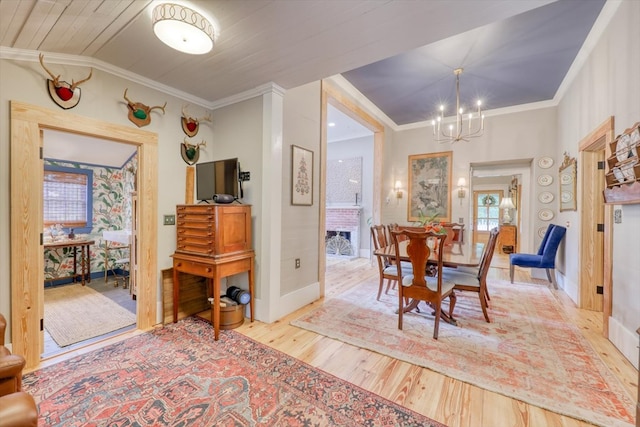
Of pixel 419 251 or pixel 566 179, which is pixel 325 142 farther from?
pixel 566 179

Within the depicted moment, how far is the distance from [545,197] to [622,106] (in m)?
2.81

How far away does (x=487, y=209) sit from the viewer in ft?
31.0

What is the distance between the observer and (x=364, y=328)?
267 centimetres

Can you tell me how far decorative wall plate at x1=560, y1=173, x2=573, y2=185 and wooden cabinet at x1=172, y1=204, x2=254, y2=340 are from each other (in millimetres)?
4466

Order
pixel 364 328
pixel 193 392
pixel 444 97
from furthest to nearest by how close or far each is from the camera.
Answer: pixel 444 97 < pixel 364 328 < pixel 193 392

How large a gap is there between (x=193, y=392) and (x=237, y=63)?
8.74ft

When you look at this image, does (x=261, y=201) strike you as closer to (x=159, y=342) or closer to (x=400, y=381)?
(x=159, y=342)

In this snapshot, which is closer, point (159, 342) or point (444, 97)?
point (159, 342)

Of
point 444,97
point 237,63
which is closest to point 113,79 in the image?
point 237,63

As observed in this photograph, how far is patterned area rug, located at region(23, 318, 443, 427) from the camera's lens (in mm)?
1522

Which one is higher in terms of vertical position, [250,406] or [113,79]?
[113,79]

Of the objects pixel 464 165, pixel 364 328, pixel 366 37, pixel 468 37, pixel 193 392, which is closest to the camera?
pixel 193 392

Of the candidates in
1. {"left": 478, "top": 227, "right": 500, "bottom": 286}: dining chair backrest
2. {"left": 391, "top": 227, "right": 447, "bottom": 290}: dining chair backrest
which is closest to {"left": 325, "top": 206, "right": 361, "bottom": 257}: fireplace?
{"left": 478, "top": 227, "right": 500, "bottom": 286}: dining chair backrest

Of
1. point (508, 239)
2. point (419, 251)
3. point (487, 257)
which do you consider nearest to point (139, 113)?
point (419, 251)
